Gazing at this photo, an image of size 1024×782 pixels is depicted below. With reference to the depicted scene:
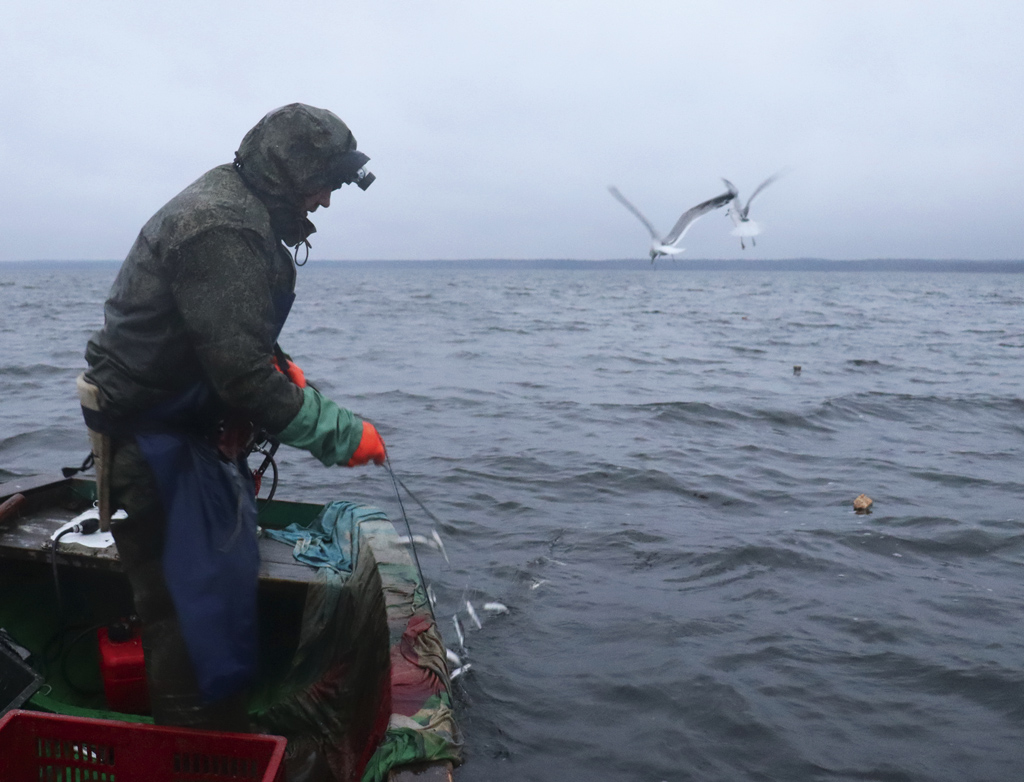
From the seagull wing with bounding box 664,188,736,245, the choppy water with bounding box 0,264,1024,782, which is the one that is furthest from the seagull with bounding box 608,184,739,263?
the choppy water with bounding box 0,264,1024,782

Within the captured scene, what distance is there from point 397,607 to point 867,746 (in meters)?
3.07

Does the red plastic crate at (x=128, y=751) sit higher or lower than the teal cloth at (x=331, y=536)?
lower

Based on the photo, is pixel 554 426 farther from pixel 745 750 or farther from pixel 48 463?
pixel 745 750

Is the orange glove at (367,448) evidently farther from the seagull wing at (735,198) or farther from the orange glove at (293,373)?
the seagull wing at (735,198)

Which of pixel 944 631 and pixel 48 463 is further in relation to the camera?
pixel 48 463

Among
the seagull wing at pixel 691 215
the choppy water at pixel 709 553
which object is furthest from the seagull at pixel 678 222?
the choppy water at pixel 709 553

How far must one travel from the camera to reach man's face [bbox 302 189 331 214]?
10.5ft

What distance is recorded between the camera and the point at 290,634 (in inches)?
189

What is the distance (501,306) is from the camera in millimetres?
49656

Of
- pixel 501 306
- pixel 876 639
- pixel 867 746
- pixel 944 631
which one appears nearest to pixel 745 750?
pixel 867 746

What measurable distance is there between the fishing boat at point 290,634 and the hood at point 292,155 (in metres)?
2.00

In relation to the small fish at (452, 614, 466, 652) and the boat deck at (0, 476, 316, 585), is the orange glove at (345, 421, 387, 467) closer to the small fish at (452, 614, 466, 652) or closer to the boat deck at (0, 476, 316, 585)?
the boat deck at (0, 476, 316, 585)

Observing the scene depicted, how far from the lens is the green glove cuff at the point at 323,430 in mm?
3064

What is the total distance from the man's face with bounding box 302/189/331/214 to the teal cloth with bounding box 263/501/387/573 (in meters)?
2.17
